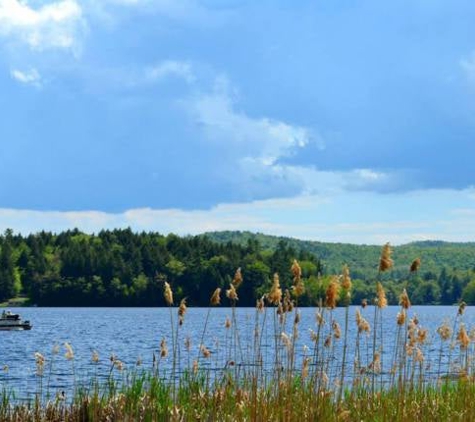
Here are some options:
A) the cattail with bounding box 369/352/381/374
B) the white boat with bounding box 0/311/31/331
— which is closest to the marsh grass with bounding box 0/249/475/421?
the cattail with bounding box 369/352/381/374

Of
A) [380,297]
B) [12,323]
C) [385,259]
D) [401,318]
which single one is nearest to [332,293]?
[385,259]

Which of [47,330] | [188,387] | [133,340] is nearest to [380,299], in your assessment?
[188,387]

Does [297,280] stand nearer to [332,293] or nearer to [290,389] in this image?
[332,293]

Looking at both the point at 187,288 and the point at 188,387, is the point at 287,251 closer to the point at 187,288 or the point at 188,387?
the point at 187,288

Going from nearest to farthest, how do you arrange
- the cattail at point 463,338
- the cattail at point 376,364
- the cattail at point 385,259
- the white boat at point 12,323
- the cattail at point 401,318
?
the cattail at point 385,259, the cattail at point 401,318, the cattail at point 463,338, the cattail at point 376,364, the white boat at point 12,323

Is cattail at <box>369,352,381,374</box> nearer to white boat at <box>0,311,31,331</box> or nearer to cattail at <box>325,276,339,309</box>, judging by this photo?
cattail at <box>325,276,339,309</box>

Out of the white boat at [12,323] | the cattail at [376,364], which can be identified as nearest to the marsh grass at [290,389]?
the cattail at [376,364]

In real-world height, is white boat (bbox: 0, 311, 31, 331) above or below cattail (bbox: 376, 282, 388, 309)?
below

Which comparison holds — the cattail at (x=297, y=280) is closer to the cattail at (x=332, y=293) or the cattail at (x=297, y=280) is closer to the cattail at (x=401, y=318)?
the cattail at (x=332, y=293)

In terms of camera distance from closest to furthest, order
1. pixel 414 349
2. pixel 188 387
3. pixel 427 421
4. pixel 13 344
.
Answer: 1. pixel 427 421
2. pixel 414 349
3. pixel 188 387
4. pixel 13 344

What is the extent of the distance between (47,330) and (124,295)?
287 feet

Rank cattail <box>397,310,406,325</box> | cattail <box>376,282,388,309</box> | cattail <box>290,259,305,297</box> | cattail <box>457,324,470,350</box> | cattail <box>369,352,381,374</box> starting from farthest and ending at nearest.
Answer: cattail <box>369,352,381,374</box> → cattail <box>457,324,470,350</box> → cattail <box>397,310,406,325</box> → cattail <box>376,282,388,309</box> → cattail <box>290,259,305,297</box>

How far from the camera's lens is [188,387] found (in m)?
15.2

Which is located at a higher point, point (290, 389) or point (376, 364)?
point (376, 364)
